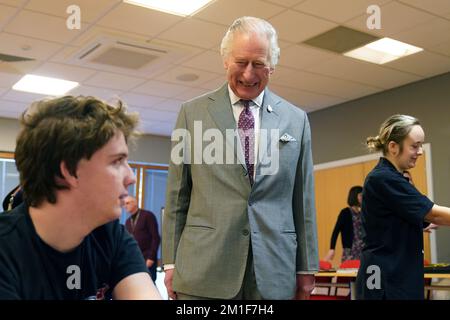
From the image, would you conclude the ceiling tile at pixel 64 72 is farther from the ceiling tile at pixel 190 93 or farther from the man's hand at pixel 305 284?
the man's hand at pixel 305 284

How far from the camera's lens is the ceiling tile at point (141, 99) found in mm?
6793

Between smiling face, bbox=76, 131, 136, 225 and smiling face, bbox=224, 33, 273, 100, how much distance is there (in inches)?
30.1

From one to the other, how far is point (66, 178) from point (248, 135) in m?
0.83

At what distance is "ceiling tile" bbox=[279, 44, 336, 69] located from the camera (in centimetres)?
526

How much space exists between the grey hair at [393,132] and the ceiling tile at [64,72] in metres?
4.18

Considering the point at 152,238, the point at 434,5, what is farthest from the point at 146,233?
the point at 434,5

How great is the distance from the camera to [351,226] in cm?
618

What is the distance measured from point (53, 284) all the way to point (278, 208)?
832 mm

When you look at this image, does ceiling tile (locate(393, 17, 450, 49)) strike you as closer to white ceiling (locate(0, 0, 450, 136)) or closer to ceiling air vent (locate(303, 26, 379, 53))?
white ceiling (locate(0, 0, 450, 136))

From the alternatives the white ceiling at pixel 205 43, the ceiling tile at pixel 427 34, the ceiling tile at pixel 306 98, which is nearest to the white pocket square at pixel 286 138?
the white ceiling at pixel 205 43

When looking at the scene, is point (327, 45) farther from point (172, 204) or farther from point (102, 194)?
point (102, 194)

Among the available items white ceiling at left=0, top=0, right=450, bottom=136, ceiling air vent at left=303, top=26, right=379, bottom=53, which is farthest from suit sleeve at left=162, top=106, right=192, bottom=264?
ceiling air vent at left=303, top=26, right=379, bottom=53

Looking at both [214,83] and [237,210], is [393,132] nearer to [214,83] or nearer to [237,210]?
[237,210]

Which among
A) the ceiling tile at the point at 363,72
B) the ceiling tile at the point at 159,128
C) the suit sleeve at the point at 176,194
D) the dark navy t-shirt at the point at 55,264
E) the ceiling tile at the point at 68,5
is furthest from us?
the ceiling tile at the point at 159,128
